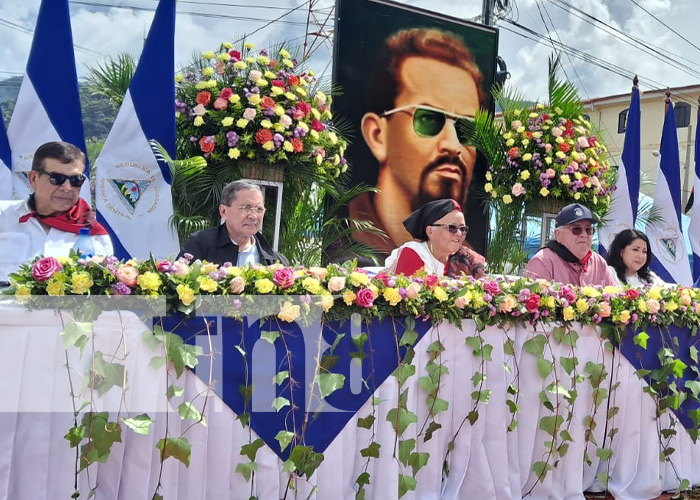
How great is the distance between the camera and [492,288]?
2.73 metres

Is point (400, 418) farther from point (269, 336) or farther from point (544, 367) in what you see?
point (544, 367)

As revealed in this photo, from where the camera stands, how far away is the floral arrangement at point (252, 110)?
15.4 feet

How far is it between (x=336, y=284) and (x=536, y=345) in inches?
38.6

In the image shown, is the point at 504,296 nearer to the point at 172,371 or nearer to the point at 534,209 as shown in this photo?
the point at 172,371

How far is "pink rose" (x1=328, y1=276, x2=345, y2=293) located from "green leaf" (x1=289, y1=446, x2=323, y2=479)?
0.56 m

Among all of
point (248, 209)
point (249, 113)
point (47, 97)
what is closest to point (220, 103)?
point (249, 113)

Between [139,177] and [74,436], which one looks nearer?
[74,436]

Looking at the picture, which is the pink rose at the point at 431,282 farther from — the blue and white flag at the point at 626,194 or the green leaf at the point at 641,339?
the blue and white flag at the point at 626,194

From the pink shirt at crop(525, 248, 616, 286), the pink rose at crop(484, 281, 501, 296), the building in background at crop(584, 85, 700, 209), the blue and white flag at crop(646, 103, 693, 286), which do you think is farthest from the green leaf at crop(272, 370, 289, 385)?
the building in background at crop(584, 85, 700, 209)

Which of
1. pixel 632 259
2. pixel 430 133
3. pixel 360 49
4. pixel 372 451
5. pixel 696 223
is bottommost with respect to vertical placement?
pixel 372 451

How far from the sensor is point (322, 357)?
7.78 ft

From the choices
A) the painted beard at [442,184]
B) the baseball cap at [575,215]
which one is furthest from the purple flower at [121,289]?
the painted beard at [442,184]

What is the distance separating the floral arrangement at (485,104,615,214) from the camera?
6.18 meters

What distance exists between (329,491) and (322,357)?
1.62ft
